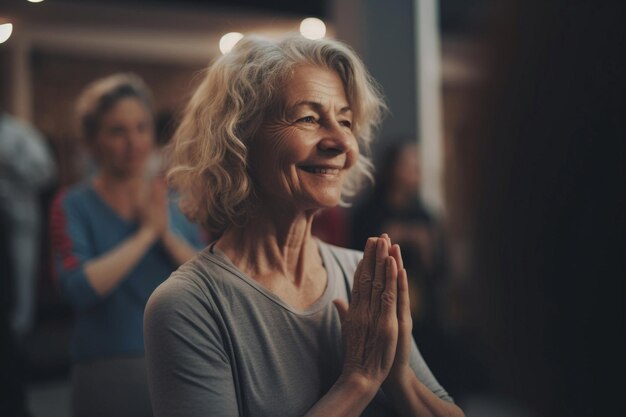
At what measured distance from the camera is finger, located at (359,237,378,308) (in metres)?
1.03

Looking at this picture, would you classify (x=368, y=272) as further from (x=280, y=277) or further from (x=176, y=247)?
(x=176, y=247)

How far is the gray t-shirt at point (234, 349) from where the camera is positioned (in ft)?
3.44

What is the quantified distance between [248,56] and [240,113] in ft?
0.33

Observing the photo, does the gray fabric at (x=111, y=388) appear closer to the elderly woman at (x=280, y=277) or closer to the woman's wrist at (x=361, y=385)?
the elderly woman at (x=280, y=277)

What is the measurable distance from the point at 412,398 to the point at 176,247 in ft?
3.20

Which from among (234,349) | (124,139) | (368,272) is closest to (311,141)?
(368,272)

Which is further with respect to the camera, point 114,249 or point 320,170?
point 114,249

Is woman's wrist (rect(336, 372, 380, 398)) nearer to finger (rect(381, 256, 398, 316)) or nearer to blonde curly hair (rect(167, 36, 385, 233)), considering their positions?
finger (rect(381, 256, 398, 316))

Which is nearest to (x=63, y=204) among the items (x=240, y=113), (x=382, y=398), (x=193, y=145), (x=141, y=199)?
(x=141, y=199)

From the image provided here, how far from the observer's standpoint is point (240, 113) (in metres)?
1.15

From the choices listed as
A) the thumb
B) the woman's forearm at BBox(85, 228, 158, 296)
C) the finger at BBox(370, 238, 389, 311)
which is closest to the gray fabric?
the woman's forearm at BBox(85, 228, 158, 296)

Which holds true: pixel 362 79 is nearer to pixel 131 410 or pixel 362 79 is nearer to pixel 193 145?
pixel 193 145

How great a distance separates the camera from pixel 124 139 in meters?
2.14

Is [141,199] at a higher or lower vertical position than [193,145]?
lower
